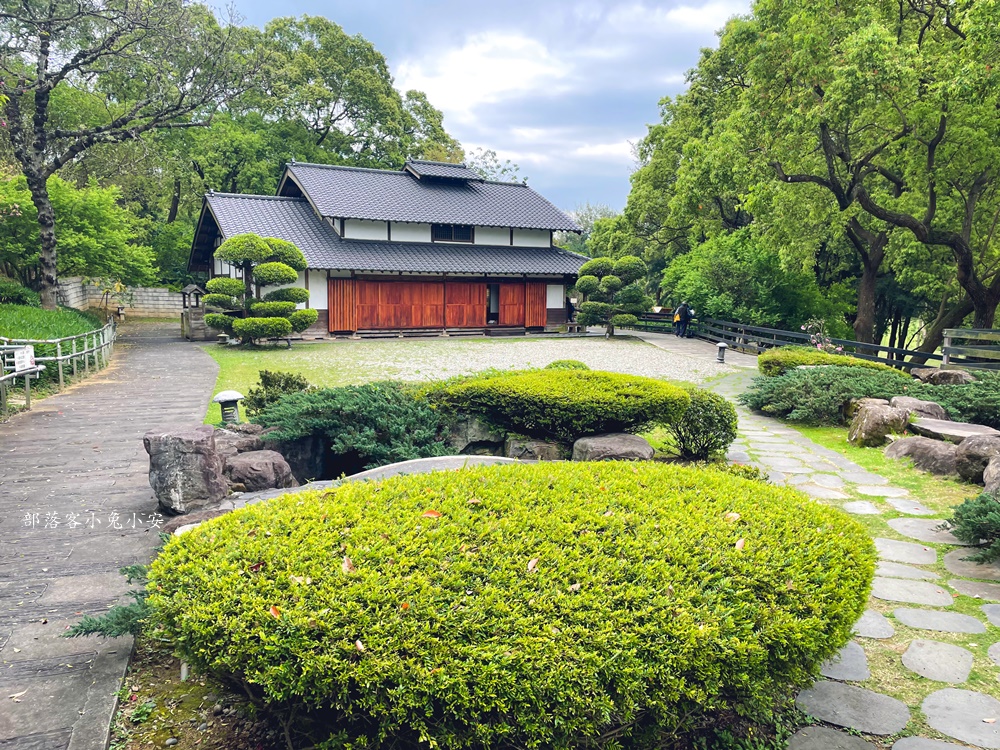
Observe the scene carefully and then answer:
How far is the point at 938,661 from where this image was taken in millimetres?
3131

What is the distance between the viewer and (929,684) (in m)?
2.94

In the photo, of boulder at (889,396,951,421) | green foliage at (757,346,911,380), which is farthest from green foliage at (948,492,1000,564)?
green foliage at (757,346,911,380)

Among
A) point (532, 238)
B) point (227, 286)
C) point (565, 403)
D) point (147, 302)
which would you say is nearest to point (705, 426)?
point (565, 403)

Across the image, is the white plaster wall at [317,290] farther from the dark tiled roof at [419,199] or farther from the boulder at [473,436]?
the boulder at [473,436]

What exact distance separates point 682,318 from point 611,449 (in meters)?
21.3

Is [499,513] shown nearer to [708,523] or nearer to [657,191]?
[708,523]

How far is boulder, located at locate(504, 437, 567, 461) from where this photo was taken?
5910mm

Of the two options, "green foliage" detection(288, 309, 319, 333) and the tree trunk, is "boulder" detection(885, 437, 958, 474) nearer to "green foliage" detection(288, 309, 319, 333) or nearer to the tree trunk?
"green foliage" detection(288, 309, 319, 333)

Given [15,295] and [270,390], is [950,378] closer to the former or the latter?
[270,390]

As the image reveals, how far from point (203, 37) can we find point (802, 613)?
23072mm

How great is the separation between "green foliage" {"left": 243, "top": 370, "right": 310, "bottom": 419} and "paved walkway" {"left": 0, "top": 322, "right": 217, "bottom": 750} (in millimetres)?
1217

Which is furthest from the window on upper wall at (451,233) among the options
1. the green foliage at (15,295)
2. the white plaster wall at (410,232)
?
the green foliage at (15,295)

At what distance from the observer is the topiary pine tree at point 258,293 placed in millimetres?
19109

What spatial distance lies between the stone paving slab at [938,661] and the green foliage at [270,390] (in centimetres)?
582
